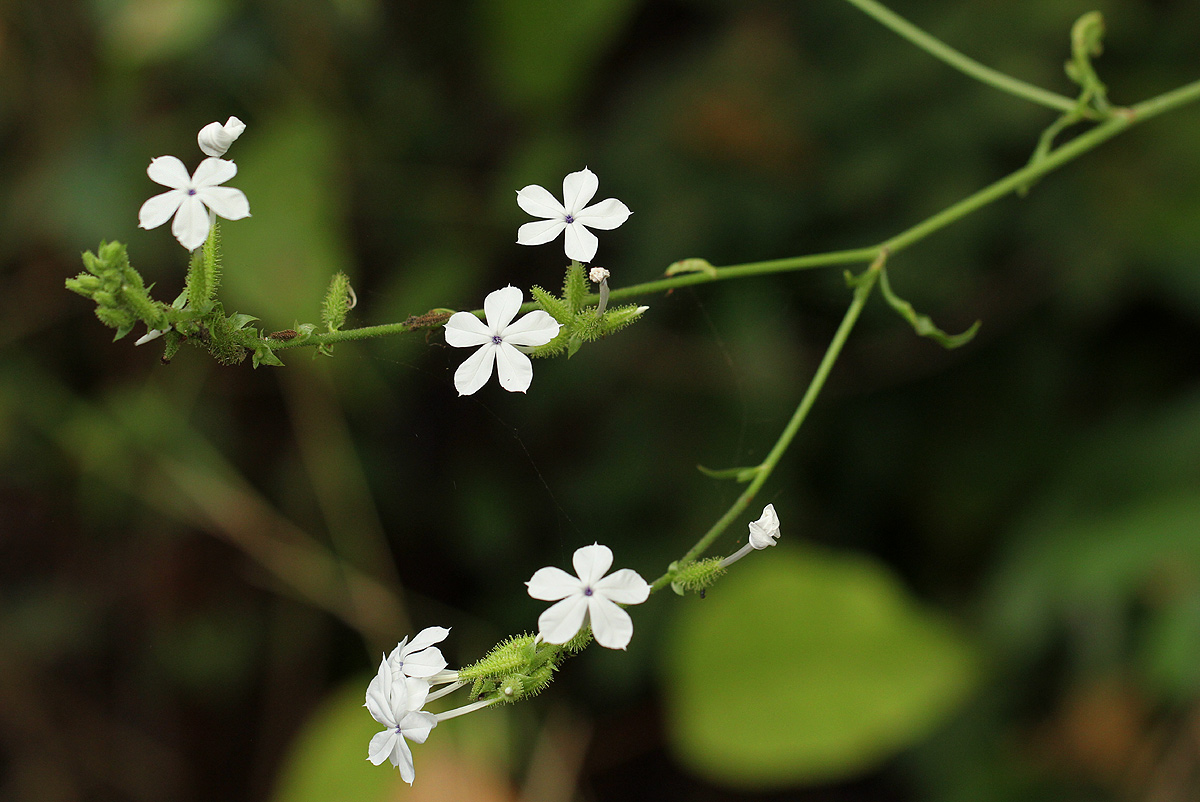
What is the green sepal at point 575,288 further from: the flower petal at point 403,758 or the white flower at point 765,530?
the flower petal at point 403,758

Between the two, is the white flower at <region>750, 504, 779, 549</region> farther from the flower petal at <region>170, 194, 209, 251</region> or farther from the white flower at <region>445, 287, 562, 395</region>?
the flower petal at <region>170, 194, 209, 251</region>

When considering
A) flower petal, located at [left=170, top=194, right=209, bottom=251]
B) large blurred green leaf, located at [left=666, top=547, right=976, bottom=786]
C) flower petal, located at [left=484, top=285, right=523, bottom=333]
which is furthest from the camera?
large blurred green leaf, located at [left=666, top=547, right=976, bottom=786]

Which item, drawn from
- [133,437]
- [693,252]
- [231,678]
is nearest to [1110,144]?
[693,252]

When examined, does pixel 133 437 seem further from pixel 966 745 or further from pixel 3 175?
pixel 966 745

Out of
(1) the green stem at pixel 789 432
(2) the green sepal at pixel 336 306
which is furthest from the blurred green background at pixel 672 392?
(2) the green sepal at pixel 336 306

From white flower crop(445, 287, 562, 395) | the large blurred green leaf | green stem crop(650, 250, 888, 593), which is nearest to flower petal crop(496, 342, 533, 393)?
white flower crop(445, 287, 562, 395)
